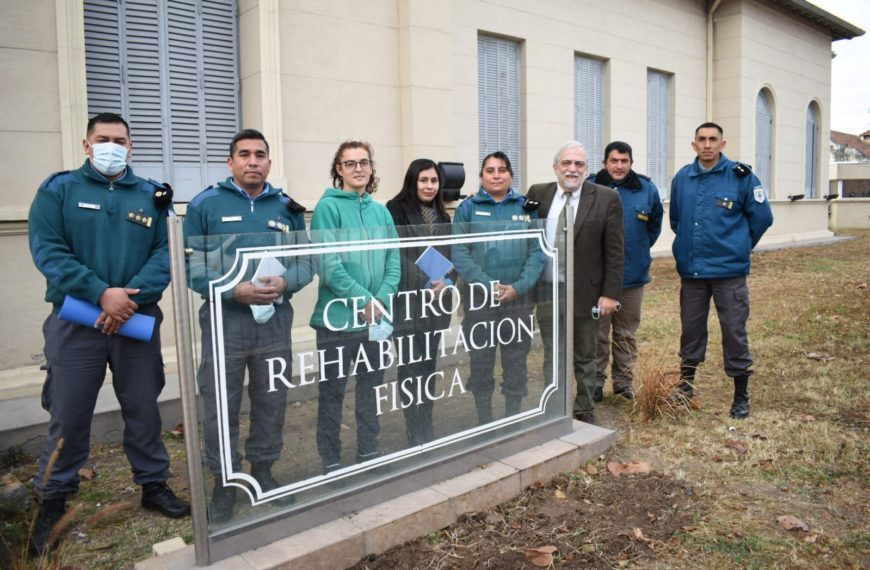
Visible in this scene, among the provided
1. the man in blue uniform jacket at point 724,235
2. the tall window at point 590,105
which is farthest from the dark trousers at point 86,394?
the tall window at point 590,105

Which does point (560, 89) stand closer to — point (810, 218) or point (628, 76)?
point (628, 76)

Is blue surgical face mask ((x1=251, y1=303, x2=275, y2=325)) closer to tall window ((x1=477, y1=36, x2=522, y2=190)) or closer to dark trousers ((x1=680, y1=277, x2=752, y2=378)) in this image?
dark trousers ((x1=680, y1=277, x2=752, y2=378))

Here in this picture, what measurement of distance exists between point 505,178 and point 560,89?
7.64 meters

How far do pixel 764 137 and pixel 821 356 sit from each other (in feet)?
41.0

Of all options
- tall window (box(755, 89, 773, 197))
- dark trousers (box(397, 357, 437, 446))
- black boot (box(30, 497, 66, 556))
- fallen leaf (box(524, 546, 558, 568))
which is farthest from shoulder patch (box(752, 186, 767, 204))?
tall window (box(755, 89, 773, 197))

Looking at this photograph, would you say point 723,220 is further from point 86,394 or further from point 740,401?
point 86,394

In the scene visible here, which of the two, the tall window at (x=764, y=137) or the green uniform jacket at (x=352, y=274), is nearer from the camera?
the green uniform jacket at (x=352, y=274)

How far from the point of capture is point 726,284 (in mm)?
4641

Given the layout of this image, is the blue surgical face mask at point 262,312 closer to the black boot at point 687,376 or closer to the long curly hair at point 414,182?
the long curly hair at point 414,182

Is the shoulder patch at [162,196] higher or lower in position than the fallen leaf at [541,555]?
higher

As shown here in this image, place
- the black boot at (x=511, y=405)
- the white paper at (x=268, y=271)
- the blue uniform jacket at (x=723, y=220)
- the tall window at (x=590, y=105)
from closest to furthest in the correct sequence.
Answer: the white paper at (x=268, y=271) → the black boot at (x=511, y=405) → the blue uniform jacket at (x=723, y=220) → the tall window at (x=590, y=105)

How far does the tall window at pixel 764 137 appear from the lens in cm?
1647

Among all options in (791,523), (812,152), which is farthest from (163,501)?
(812,152)

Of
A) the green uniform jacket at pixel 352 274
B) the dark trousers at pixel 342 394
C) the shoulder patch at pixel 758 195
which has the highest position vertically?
the shoulder patch at pixel 758 195
